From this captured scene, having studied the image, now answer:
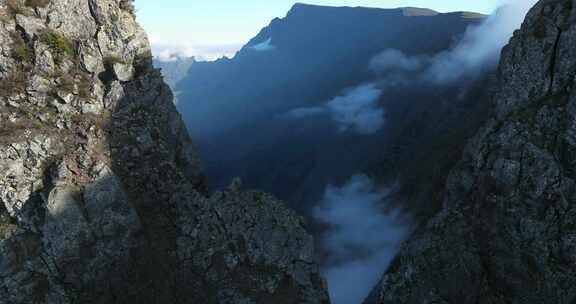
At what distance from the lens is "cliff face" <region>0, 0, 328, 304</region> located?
46.5 metres

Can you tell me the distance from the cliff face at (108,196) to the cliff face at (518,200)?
1398 cm

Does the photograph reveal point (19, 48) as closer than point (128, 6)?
Yes

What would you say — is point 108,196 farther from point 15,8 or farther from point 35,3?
point 35,3

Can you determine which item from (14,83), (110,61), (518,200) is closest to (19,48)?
(14,83)

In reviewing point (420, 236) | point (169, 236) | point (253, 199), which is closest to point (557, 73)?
point (420, 236)

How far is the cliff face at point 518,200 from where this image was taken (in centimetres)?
4550

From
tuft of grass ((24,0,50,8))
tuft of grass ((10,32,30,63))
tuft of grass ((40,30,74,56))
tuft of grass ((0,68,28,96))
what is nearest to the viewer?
tuft of grass ((0,68,28,96))

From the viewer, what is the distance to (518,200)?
158ft

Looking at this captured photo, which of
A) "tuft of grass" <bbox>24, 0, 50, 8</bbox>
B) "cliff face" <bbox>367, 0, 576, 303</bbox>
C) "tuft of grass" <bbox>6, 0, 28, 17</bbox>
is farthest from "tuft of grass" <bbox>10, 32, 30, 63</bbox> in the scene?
"cliff face" <bbox>367, 0, 576, 303</bbox>

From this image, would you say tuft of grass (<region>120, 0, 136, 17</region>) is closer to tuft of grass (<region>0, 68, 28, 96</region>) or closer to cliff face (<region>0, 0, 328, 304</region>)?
cliff face (<region>0, 0, 328, 304</region>)

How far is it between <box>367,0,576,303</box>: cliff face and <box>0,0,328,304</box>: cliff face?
13983 millimetres

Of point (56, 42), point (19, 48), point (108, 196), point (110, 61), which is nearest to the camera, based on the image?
point (19, 48)

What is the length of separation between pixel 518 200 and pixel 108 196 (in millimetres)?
41575

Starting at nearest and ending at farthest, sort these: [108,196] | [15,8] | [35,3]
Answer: [108,196]
[15,8]
[35,3]
